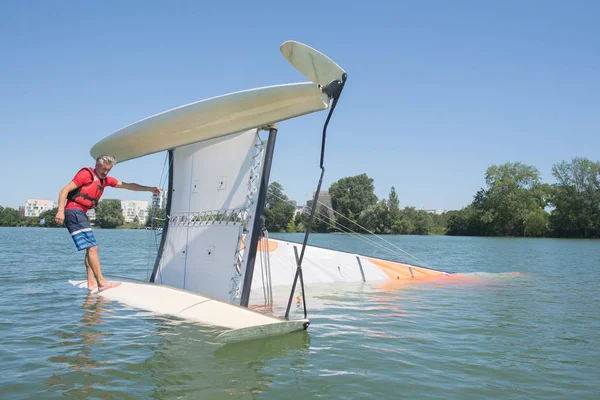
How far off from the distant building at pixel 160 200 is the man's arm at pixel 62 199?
1.79 m

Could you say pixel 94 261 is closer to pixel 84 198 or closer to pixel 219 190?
pixel 84 198

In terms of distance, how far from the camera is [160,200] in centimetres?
903

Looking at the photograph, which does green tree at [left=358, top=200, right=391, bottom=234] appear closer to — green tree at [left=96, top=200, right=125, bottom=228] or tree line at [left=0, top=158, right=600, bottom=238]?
tree line at [left=0, top=158, right=600, bottom=238]

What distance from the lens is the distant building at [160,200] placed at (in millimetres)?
8898

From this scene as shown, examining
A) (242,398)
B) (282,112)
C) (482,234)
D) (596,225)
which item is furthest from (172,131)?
(482,234)

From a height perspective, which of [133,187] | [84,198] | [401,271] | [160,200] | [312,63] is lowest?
[401,271]

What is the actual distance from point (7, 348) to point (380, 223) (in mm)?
77377

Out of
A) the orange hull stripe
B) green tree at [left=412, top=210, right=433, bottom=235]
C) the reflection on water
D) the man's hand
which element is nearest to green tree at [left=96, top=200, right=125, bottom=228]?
green tree at [left=412, top=210, right=433, bottom=235]

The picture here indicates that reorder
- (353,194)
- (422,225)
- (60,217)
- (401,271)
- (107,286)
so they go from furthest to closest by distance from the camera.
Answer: (353,194), (422,225), (401,271), (107,286), (60,217)

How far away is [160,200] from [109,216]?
101509 millimetres

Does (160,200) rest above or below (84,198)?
above

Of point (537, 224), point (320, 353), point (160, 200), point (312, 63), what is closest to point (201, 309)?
point (320, 353)

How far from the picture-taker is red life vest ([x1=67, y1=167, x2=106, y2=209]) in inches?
290

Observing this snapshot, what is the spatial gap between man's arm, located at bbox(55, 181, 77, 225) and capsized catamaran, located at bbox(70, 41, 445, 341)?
4.34ft
